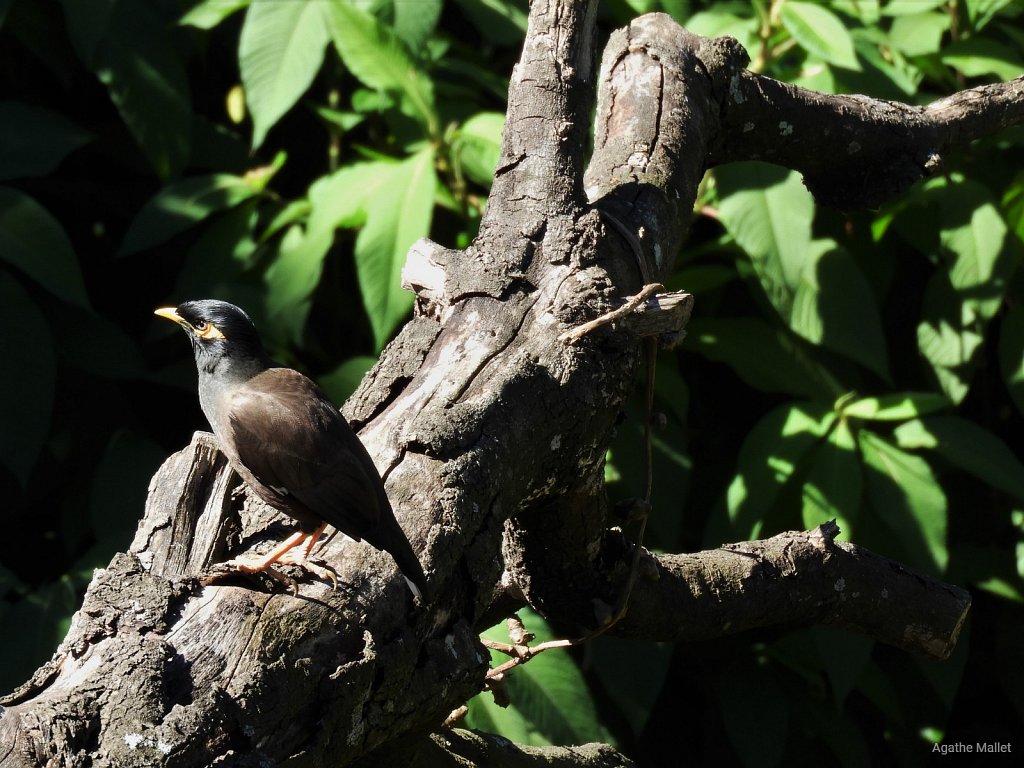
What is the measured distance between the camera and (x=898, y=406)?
2924 millimetres

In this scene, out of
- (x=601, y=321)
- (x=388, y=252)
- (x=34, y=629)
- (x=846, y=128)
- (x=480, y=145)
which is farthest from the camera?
(x=480, y=145)

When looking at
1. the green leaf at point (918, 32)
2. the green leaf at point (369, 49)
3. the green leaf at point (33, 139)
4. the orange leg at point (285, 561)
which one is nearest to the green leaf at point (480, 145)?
the green leaf at point (369, 49)

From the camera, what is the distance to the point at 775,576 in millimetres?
2080

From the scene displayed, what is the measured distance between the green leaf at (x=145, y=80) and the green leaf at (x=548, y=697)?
1.58m

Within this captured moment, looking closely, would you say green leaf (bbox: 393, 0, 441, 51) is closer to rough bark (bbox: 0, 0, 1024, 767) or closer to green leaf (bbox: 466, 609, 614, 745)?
rough bark (bbox: 0, 0, 1024, 767)

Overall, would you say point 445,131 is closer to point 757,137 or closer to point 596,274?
point 757,137

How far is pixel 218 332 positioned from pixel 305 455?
43cm

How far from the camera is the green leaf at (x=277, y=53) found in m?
2.88

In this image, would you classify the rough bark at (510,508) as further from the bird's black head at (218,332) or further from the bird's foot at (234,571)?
the bird's black head at (218,332)

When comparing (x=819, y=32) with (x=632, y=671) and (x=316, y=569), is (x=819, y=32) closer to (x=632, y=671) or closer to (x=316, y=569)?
(x=632, y=671)

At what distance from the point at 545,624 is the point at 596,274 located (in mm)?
1160

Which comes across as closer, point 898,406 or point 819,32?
point 819,32

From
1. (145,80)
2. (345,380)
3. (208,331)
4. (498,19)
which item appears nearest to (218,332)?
(208,331)

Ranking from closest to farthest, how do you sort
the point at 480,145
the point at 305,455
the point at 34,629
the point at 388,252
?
the point at 305,455, the point at 34,629, the point at 388,252, the point at 480,145
